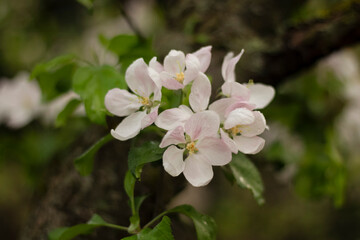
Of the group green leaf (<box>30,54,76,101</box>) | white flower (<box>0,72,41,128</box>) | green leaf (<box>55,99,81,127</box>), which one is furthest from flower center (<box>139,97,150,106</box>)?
white flower (<box>0,72,41,128</box>)

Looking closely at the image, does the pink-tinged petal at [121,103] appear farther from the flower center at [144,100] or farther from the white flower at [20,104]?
the white flower at [20,104]

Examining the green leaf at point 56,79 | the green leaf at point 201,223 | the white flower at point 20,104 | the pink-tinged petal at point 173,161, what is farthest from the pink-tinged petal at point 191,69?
the white flower at point 20,104

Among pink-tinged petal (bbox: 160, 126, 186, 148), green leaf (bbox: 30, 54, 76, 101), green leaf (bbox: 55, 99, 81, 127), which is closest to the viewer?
pink-tinged petal (bbox: 160, 126, 186, 148)

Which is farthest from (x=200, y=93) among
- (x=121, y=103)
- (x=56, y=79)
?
(x=56, y=79)

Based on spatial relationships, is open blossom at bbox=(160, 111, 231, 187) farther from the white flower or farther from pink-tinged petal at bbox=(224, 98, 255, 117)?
the white flower

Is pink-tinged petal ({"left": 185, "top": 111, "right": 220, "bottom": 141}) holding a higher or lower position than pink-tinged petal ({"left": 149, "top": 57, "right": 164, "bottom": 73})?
lower

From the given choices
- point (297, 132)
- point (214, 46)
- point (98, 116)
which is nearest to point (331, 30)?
point (214, 46)
